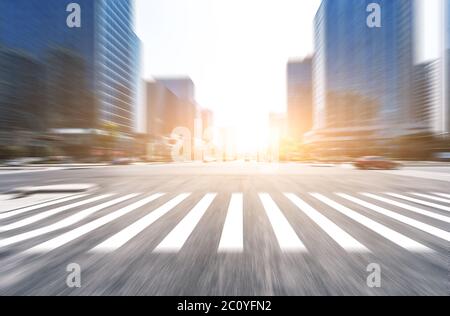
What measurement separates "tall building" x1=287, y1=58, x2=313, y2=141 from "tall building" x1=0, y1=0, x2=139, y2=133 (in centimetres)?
9495

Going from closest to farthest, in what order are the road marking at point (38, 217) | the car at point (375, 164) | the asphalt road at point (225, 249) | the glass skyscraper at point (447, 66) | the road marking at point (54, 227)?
the asphalt road at point (225, 249) → the road marking at point (54, 227) → the road marking at point (38, 217) → the car at point (375, 164) → the glass skyscraper at point (447, 66)

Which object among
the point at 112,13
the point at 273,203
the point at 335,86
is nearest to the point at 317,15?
the point at 335,86

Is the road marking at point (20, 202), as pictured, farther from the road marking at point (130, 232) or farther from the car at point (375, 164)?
the car at point (375, 164)

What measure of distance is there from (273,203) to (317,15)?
108685 millimetres

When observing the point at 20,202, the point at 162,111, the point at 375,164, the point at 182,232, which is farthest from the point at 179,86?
the point at 182,232

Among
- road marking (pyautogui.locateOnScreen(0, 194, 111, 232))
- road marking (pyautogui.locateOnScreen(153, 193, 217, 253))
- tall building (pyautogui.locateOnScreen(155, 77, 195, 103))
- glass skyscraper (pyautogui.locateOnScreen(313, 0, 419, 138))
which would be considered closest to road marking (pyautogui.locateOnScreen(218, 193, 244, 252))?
road marking (pyautogui.locateOnScreen(153, 193, 217, 253))

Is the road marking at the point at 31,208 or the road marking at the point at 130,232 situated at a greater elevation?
the road marking at the point at 130,232

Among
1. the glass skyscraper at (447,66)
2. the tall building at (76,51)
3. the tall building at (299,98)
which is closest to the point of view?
the tall building at (76,51)

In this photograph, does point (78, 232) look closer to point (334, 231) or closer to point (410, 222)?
point (334, 231)

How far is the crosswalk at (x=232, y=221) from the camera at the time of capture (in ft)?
13.3

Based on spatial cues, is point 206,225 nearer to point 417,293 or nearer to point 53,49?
point 417,293

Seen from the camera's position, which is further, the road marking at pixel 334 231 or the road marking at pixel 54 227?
the road marking at pixel 54 227

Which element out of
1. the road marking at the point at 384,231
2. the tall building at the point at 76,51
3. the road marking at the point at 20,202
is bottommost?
the road marking at the point at 20,202

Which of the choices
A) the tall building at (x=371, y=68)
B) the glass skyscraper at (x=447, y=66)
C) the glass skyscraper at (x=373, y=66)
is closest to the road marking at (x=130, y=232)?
the tall building at (x=371, y=68)
